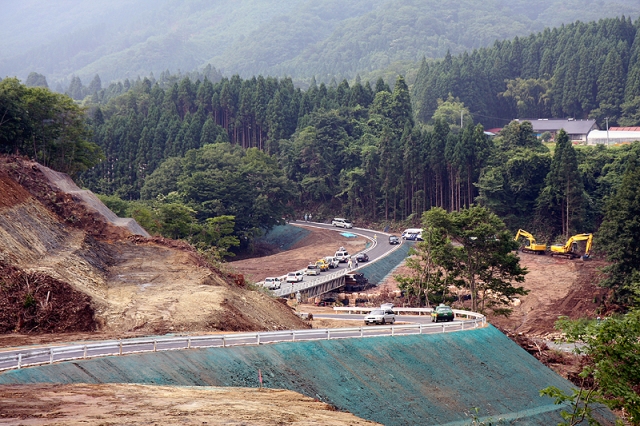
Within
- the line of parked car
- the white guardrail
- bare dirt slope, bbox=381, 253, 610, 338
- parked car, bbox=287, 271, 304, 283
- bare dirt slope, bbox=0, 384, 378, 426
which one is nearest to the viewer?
bare dirt slope, bbox=0, 384, 378, 426

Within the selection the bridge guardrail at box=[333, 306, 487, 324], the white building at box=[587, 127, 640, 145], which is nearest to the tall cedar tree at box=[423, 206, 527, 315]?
the bridge guardrail at box=[333, 306, 487, 324]

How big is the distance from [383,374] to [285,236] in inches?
3193

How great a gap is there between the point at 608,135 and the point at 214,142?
64.0 m

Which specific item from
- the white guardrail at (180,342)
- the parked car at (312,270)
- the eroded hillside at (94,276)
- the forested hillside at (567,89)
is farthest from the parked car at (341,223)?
the white guardrail at (180,342)

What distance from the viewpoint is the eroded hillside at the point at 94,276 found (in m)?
41.8

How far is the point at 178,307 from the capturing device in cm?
4497

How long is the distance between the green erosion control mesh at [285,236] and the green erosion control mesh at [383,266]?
18.8 metres

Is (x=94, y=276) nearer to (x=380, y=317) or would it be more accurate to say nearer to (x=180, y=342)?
(x=180, y=342)

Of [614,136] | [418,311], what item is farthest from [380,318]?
[614,136]

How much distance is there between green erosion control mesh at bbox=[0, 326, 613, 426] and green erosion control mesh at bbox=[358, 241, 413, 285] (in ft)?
123

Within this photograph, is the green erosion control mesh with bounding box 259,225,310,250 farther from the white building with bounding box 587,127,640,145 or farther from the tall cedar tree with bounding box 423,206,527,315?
the white building with bounding box 587,127,640,145

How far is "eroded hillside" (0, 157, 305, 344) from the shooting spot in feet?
137

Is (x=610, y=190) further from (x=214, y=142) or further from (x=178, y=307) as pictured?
(x=178, y=307)

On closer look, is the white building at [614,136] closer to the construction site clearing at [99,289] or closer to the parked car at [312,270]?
the parked car at [312,270]
